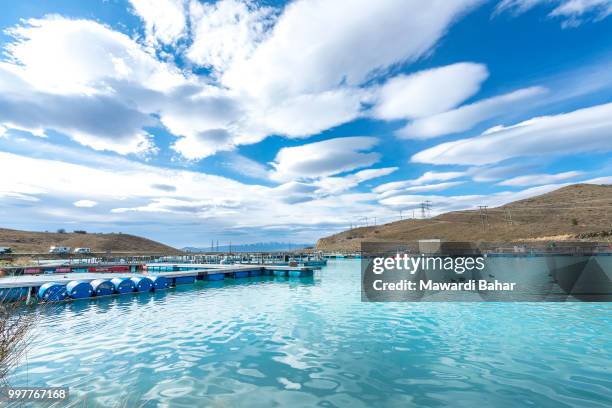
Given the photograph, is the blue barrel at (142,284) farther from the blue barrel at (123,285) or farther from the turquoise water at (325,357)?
the turquoise water at (325,357)

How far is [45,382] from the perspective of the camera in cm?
879

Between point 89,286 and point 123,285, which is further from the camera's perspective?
point 123,285

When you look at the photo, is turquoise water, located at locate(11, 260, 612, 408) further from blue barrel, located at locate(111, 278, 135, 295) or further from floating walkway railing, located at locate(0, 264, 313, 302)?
blue barrel, located at locate(111, 278, 135, 295)

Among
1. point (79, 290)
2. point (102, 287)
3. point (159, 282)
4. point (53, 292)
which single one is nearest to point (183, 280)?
point (159, 282)

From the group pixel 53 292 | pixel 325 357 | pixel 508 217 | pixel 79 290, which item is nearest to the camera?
pixel 325 357

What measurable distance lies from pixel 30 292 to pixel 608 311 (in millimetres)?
38789

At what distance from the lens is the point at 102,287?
906 inches

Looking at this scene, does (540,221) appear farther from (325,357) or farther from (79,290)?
(79,290)

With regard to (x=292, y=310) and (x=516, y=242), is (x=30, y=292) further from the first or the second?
(x=516, y=242)

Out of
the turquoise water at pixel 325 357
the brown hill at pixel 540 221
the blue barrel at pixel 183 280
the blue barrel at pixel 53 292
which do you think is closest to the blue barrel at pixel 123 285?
the blue barrel at pixel 53 292

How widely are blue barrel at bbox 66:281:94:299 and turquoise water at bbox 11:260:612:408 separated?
292 cm

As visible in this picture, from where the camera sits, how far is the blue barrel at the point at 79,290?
21.3 meters

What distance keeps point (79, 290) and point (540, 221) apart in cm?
15193

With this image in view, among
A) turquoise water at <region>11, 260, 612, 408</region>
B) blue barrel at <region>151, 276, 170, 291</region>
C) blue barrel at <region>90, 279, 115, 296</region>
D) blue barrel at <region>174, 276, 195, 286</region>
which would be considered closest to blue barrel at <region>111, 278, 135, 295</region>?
blue barrel at <region>90, 279, 115, 296</region>
